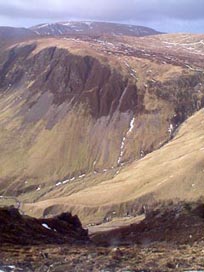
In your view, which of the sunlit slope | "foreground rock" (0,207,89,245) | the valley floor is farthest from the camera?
the sunlit slope

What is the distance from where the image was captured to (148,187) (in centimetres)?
14412

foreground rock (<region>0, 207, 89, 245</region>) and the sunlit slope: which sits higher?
foreground rock (<region>0, 207, 89, 245</region>)

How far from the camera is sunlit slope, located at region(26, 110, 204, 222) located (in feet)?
448

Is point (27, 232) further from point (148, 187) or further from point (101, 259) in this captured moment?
point (148, 187)

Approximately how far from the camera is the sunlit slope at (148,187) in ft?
448

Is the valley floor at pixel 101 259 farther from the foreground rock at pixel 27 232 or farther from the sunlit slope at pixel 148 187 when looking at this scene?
the sunlit slope at pixel 148 187

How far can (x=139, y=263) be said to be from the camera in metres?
26.4

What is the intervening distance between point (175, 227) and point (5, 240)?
21.3m

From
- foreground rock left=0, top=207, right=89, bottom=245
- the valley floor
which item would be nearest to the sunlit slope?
foreground rock left=0, top=207, right=89, bottom=245

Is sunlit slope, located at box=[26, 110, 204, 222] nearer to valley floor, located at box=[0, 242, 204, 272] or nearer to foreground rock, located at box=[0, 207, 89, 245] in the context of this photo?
foreground rock, located at box=[0, 207, 89, 245]

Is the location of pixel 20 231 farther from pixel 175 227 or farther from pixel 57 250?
pixel 175 227

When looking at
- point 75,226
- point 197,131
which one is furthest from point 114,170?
point 75,226

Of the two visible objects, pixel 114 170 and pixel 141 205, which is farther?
pixel 114 170

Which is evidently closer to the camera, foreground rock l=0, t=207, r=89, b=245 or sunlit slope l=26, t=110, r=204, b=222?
foreground rock l=0, t=207, r=89, b=245
